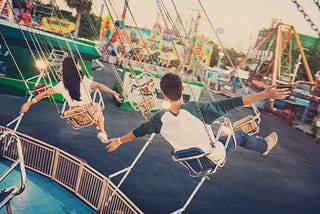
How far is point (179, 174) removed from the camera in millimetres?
8133

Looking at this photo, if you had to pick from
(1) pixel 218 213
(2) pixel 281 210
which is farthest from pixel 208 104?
(2) pixel 281 210

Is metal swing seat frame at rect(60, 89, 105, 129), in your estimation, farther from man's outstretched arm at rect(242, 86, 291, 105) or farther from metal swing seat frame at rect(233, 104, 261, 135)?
man's outstretched arm at rect(242, 86, 291, 105)

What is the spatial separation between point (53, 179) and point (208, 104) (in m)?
4.34

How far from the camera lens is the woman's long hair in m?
4.63

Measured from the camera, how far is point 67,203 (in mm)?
5211

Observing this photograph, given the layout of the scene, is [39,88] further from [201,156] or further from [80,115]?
[201,156]

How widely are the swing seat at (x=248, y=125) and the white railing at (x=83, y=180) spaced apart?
82.5 inches

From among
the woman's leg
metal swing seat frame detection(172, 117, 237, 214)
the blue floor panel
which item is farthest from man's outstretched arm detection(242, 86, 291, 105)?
the blue floor panel

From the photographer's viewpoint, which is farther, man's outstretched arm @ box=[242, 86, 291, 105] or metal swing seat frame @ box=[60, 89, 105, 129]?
metal swing seat frame @ box=[60, 89, 105, 129]

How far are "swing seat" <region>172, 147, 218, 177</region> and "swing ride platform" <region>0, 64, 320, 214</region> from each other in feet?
9.19

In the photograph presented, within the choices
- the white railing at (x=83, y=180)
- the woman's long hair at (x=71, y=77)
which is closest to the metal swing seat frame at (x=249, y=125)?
the white railing at (x=83, y=180)

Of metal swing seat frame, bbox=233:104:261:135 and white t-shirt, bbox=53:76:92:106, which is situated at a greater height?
white t-shirt, bbox=53:76:92:106

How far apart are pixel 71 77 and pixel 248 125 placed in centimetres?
308

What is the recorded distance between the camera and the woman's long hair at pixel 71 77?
15.2 feet
